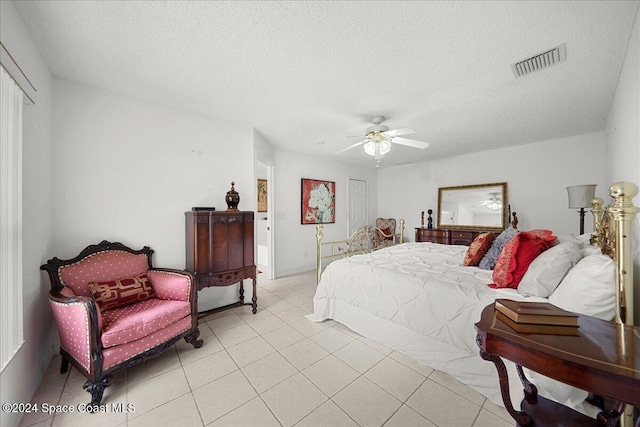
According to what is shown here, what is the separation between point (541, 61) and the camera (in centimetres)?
192

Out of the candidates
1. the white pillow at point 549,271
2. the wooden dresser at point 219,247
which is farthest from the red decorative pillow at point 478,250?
the wooden dresser at point 219,247

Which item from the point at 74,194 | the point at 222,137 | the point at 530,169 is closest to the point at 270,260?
the point at 222,137

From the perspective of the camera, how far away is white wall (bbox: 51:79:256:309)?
2225mm

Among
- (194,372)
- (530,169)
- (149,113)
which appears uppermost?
(149,113)

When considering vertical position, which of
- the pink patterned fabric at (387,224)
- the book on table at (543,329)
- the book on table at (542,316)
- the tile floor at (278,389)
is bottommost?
the tile floor at (278,389)

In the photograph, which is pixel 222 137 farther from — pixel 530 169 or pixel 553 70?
pixel 530 169

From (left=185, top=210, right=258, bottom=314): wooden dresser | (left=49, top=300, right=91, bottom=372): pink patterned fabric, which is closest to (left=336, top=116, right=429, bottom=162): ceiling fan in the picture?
(left=185, top=210, right=258, bottom=314): wooden dresser

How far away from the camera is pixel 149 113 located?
8.71ft

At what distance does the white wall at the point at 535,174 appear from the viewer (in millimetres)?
3758

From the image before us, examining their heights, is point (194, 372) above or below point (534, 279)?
below

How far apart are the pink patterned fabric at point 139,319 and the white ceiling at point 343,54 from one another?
2061mm

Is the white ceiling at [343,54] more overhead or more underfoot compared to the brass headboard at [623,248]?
more overhead

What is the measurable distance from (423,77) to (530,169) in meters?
3.61

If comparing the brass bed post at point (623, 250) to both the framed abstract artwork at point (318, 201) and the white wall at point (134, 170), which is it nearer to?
the white wall at point (134, 170)
